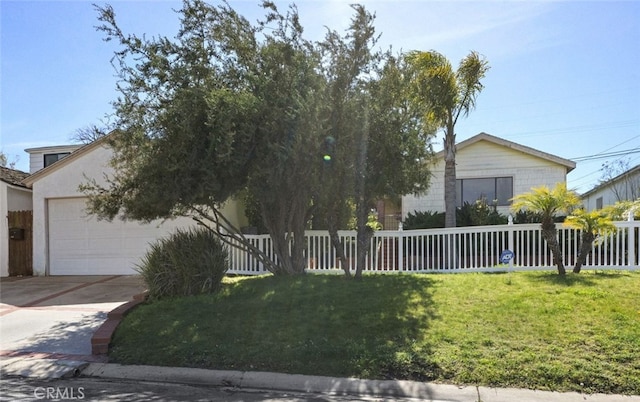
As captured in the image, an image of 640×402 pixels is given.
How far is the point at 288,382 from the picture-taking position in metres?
5.02

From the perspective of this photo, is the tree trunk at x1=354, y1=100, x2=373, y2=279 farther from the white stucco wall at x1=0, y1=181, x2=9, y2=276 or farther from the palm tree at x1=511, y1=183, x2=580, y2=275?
the white stucco wall at x1=0, y1=181, x2=9, y2=276

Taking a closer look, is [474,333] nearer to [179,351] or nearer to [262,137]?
[179,351]

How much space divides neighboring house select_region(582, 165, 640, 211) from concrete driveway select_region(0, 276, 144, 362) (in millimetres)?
22675

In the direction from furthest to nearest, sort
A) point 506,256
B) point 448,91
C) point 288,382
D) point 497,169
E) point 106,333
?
point 497,169 → point 448,91 → point 506,256 → point 106,333 → point 288,382

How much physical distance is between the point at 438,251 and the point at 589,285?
352cm

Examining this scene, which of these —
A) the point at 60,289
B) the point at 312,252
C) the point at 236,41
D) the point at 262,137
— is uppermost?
→ the point at 236,41

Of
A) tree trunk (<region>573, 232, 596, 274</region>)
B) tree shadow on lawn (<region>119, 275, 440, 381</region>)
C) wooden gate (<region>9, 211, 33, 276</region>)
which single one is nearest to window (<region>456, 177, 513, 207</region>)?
tree trunk (<region>573, 232, 596, 274</region>)

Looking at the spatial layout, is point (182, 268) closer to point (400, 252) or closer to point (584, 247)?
point (400, 252)

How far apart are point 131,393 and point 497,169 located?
1527 centimetres

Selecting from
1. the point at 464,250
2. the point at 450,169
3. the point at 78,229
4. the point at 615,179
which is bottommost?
the point at 464,250

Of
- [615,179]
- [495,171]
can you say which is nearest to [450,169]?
[495,171]

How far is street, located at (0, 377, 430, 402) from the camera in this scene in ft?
15.4

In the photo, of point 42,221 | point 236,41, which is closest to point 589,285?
point 236,41

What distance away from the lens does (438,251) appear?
1041 cm
